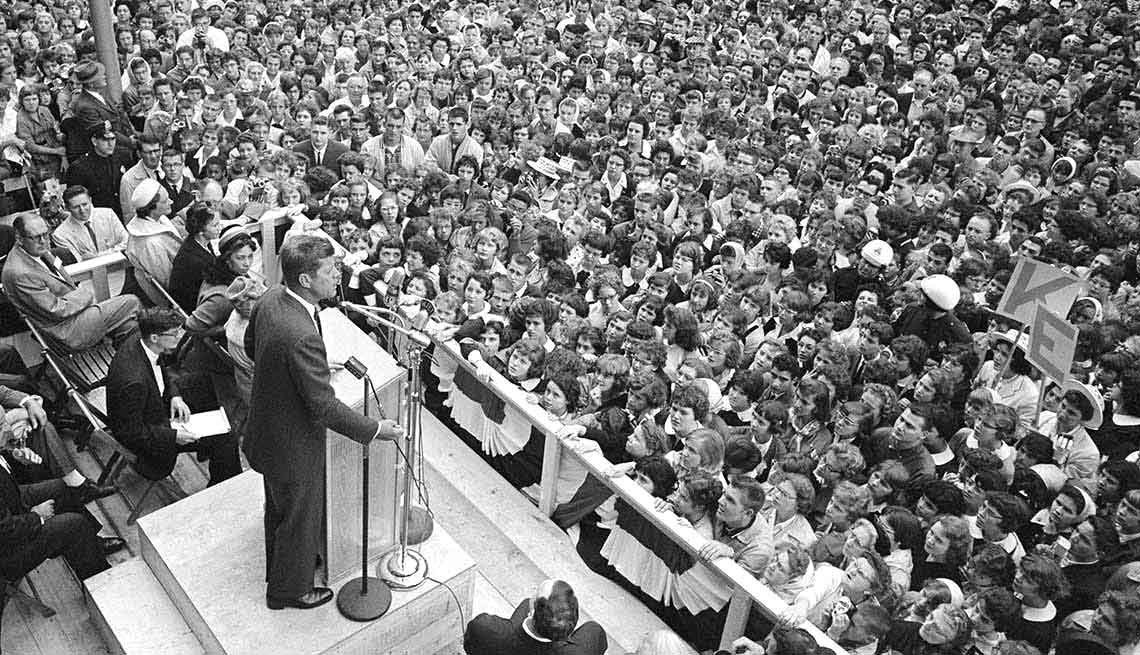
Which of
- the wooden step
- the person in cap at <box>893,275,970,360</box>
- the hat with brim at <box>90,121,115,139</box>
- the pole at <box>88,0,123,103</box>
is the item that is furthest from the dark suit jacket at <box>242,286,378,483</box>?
the pole at <box>88,0,123,103</box>

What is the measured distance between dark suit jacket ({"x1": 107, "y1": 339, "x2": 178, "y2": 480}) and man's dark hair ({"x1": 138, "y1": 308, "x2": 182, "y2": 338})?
8cm

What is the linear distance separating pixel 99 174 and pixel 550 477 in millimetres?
4810

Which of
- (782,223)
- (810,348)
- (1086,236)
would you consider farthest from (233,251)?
(1086,236)

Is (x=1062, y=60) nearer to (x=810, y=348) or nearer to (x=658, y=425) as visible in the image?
(x=810, y=348)

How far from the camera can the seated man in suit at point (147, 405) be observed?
5047mm

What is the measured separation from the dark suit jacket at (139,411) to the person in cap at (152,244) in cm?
144

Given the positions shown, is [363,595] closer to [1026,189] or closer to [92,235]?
[92,235]

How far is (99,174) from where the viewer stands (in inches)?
314

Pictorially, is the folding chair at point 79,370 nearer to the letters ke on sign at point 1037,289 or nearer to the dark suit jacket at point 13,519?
the dark suit jacket at point 13,519

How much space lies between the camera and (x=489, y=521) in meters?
5.79

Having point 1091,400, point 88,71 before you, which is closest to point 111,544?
point 88,71

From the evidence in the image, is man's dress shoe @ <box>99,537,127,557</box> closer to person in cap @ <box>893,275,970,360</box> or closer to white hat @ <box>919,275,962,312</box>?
person in cap @ <box>893,275,970,360</box>

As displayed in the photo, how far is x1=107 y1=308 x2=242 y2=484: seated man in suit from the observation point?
5.05 metres

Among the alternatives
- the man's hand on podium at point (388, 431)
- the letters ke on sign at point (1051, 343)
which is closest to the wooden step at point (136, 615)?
the man's hand on podium at point (388, 431)
